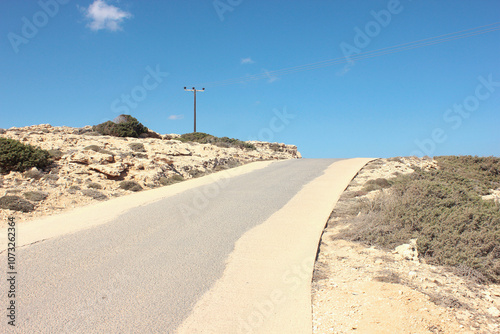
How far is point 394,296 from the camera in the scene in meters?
5.11

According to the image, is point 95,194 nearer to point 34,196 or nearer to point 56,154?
point 34,196

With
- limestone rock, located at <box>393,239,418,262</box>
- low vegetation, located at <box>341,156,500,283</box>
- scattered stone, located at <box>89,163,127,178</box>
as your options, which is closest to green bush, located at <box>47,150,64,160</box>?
scattered stone, located at <box>89,163,127,178</box>

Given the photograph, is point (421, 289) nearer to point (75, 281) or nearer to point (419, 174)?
point (75, 281)

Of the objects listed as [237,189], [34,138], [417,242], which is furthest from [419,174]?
[34,138]

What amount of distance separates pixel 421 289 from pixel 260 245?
10.6 feet

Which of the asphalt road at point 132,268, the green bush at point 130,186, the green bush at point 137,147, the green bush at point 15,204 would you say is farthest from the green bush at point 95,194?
the green bush at point 137,147

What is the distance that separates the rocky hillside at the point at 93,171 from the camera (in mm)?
11027

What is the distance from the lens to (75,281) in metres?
5.41

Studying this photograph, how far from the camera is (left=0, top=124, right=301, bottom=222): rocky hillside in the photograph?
1103cm

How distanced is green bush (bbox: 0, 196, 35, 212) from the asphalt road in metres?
3.40

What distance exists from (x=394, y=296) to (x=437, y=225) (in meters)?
2.78

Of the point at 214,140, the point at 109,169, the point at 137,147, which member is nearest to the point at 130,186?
the point at 109,169

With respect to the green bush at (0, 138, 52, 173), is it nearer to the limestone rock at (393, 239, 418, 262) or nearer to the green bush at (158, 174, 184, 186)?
the green bush at (158, 174, 184, 186)

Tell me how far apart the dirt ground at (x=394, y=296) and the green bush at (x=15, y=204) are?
9087 mm
